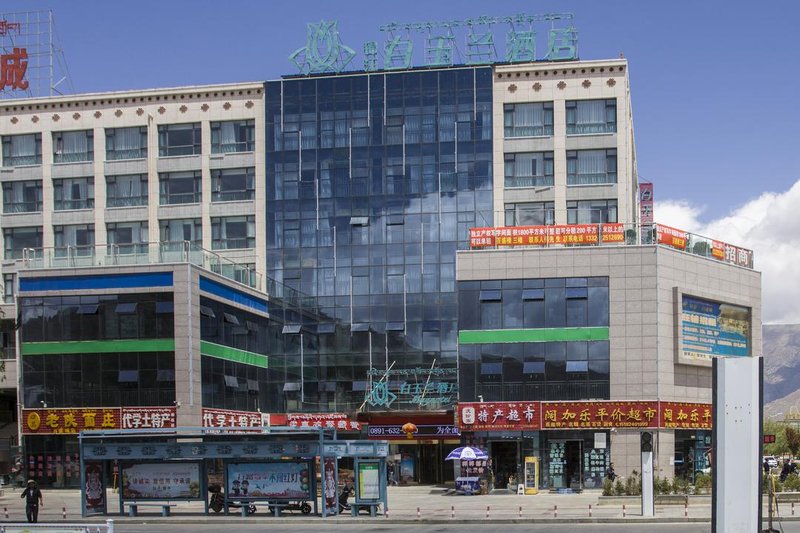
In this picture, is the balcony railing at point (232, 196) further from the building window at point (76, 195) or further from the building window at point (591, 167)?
the building window at point (591, 167)

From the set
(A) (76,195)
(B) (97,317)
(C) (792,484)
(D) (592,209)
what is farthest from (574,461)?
(A) (76,195)

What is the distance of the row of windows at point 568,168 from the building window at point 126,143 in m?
25.6

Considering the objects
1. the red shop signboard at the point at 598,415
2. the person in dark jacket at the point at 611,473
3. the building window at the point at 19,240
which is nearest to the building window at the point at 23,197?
the building window at the point at 19,240

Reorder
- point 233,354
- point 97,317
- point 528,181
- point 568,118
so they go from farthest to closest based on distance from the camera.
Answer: point 528,181
point 568,118
point 233,354
point 97,317

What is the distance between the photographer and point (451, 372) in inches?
2911

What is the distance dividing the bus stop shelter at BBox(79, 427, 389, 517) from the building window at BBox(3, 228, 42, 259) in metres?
38.5

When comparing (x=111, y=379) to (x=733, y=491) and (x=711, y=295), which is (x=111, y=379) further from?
(x=733, y=491)

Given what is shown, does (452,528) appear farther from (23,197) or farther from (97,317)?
(23,197)

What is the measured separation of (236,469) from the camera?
1711 inches

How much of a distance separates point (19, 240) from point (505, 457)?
3918cm

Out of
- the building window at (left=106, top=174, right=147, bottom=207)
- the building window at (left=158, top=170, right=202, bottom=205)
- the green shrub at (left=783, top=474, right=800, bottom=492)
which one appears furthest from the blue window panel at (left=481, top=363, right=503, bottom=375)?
the building window at (left=106, top=174, right=147, bottom=207)

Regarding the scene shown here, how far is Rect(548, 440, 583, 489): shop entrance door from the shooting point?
61438mm

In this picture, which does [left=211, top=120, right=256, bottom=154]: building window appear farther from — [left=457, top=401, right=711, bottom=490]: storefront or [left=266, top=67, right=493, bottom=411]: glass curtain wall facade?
[left=457, top=401, right=711, bottom=490]: storefront

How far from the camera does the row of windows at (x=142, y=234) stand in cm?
7806
